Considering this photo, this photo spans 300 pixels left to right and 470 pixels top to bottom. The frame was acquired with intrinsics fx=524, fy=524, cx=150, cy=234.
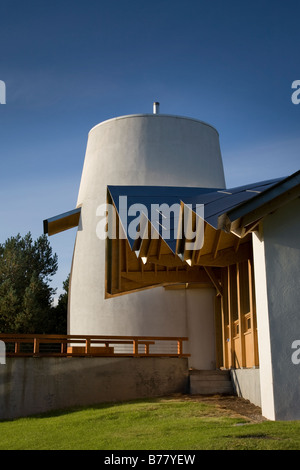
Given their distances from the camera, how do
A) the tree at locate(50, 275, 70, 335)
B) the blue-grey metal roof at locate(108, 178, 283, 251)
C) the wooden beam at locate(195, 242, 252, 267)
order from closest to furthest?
the blue-grey metal roof at locate(108, 178, 283, 251)
the wooden beam at locate(195, 242, 252, 267)
the tree at locate(50, 275, 70, 335)

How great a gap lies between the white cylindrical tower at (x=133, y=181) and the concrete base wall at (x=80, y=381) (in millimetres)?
4481

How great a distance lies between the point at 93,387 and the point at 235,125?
841 centimetres

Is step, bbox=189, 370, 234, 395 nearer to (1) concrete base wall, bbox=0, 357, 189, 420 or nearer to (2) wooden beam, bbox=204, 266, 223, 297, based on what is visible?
(1) concrete base wall, bbox=0, 357, 189, 420

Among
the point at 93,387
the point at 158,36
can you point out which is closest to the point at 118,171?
the point at 158,36

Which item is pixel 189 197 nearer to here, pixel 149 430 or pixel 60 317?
pixel 149 430

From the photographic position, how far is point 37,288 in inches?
1104

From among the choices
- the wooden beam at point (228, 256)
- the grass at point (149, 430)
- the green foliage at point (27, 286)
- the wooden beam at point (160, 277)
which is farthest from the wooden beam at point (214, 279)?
the green foliage at point (27, 286)

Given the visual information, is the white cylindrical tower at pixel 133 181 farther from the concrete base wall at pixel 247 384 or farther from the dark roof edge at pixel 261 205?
the dark roof edge at pixel 261 205

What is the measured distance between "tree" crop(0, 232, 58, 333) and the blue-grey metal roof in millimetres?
14733

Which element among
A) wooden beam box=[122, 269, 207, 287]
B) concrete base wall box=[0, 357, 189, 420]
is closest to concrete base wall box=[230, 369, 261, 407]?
concrete base wall box=[0, 357, 189, 420]

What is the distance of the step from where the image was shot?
14.7 m

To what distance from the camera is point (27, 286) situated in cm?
2878

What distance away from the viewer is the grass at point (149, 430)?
25.4ft
